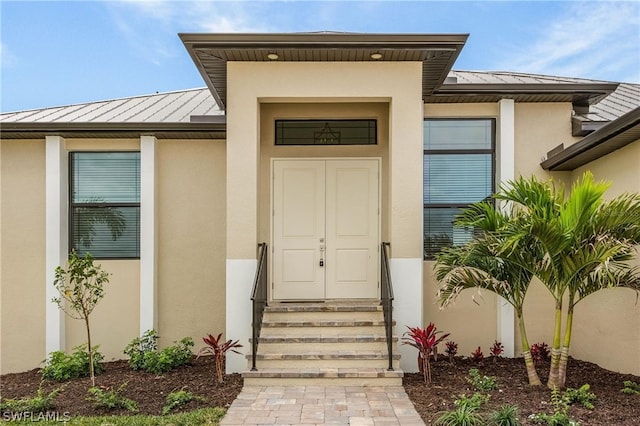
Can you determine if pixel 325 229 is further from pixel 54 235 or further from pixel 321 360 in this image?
pixel 54 235

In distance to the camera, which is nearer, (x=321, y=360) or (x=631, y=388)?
(x=631, y=388)

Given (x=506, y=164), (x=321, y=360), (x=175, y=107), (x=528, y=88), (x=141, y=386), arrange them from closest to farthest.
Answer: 1. (x=141, y=386)
2. (x=321, y=360)
3. (x=528, y=88)
4. (x=506, y=164)
5. (x=175, y=107)

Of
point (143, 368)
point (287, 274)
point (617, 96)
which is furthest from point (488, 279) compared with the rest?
point (617, 96)

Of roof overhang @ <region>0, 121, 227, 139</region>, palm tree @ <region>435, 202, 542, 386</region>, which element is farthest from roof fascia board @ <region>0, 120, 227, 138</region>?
palm tree @ <region>435, 202, 542, 386</region>

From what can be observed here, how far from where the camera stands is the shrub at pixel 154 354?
22.2 feet

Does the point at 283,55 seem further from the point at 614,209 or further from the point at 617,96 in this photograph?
the point at 617,96

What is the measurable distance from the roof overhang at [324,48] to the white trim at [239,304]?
2749 mm

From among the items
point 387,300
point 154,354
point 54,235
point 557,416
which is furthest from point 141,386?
point 557,416

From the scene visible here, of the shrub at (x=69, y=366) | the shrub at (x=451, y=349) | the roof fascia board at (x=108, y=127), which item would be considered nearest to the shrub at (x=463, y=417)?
the shrub at (x=451, y=349)

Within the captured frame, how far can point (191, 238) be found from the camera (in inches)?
310

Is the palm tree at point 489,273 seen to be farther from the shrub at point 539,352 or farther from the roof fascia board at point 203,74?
the roof fascia board at point 203,74

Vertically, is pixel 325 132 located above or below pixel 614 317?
above

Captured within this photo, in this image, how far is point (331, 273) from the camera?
25.5 ft

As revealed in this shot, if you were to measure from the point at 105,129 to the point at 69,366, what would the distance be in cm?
347
